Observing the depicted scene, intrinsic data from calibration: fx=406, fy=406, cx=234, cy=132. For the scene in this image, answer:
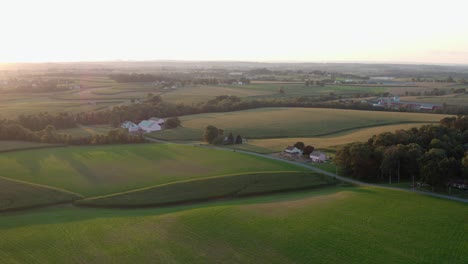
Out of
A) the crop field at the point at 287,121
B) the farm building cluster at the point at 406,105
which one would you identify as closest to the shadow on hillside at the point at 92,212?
→ the crop field at the point at 287,121

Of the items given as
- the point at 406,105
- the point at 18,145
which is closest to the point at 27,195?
the point at 18,145

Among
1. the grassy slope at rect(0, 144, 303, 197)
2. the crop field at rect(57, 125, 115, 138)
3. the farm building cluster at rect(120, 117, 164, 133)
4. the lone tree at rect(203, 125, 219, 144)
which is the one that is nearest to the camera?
the grassy slope at rect(0, 144, 303, 197)

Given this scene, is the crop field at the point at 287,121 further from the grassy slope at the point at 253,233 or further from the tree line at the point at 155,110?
the grassy slope at the point at 253,233

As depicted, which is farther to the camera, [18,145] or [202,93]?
[202,93]

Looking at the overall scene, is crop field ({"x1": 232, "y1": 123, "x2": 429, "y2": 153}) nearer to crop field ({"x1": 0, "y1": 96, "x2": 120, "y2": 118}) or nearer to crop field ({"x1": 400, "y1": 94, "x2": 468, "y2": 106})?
crop field ({"x1": 400, "y1": 94, "x2": 468, "y2": 106})

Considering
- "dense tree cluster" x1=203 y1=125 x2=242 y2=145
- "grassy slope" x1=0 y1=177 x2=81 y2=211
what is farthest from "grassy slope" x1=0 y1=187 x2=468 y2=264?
"dense tree cluster" x1=203 y1=125 x2=242 y2=145

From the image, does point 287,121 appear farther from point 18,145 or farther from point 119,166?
point 18,145

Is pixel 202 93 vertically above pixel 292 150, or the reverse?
pixel 202 93
